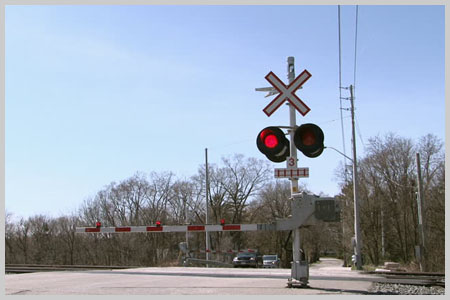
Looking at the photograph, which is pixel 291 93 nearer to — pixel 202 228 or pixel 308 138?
pixel 308 138

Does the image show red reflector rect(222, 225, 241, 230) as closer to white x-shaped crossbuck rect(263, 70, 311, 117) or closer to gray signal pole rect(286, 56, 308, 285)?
gray signal pole rect(286, 56, 308, 285)

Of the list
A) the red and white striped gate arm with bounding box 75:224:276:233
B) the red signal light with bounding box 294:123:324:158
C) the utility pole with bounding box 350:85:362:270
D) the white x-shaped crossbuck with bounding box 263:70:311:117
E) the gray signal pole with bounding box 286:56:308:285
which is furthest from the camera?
the utility pole with bounding box 350:85:362:270

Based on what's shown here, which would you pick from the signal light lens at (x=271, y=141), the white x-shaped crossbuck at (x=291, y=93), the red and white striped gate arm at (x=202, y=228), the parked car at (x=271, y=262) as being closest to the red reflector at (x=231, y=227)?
the red and white striped gate arm at (x=202, y=228)

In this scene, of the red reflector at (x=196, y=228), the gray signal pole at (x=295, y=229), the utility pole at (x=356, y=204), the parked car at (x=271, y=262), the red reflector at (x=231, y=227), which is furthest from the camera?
the parked car at (x=271, y=262)

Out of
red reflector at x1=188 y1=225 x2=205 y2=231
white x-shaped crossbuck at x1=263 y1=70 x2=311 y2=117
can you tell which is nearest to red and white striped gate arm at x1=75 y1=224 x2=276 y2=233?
red reflector at x1=188 y1=225 x2=205 y2=231

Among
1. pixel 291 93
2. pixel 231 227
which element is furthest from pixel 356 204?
pixel 291 93

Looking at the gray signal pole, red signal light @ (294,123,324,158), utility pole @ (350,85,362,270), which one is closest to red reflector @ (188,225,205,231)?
the gray signal pole

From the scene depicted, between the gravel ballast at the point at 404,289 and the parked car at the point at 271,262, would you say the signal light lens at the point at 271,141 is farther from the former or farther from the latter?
the parked car at the point at 271,262

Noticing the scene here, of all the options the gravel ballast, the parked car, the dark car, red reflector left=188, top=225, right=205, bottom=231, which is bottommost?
the parked car

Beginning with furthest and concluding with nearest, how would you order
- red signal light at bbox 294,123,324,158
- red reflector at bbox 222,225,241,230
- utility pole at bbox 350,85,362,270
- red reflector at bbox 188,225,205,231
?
utility pole at bbox 350,85,362,270
red reflector at bbox 188,225,205,231
red reflector at bbox 222,225,241,230
red signal light at bbox 294,123,324,158

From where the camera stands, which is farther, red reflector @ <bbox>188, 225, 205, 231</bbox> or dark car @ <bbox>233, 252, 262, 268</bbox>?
dark car @ <bbox>233, 252, 262, 268</bbox>

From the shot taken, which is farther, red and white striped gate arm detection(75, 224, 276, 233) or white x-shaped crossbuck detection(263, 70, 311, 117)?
red and white striped gate arm detection(75, 224, 276, 233)

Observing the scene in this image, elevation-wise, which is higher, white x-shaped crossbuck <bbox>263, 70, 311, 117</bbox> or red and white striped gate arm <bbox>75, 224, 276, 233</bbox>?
white x-shaped crossbuck <bbox>263, 70, 311, 117</bbox>

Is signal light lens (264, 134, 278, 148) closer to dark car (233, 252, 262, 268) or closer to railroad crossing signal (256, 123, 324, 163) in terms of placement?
railroad crossing signal (256, 123, 324, 163)
